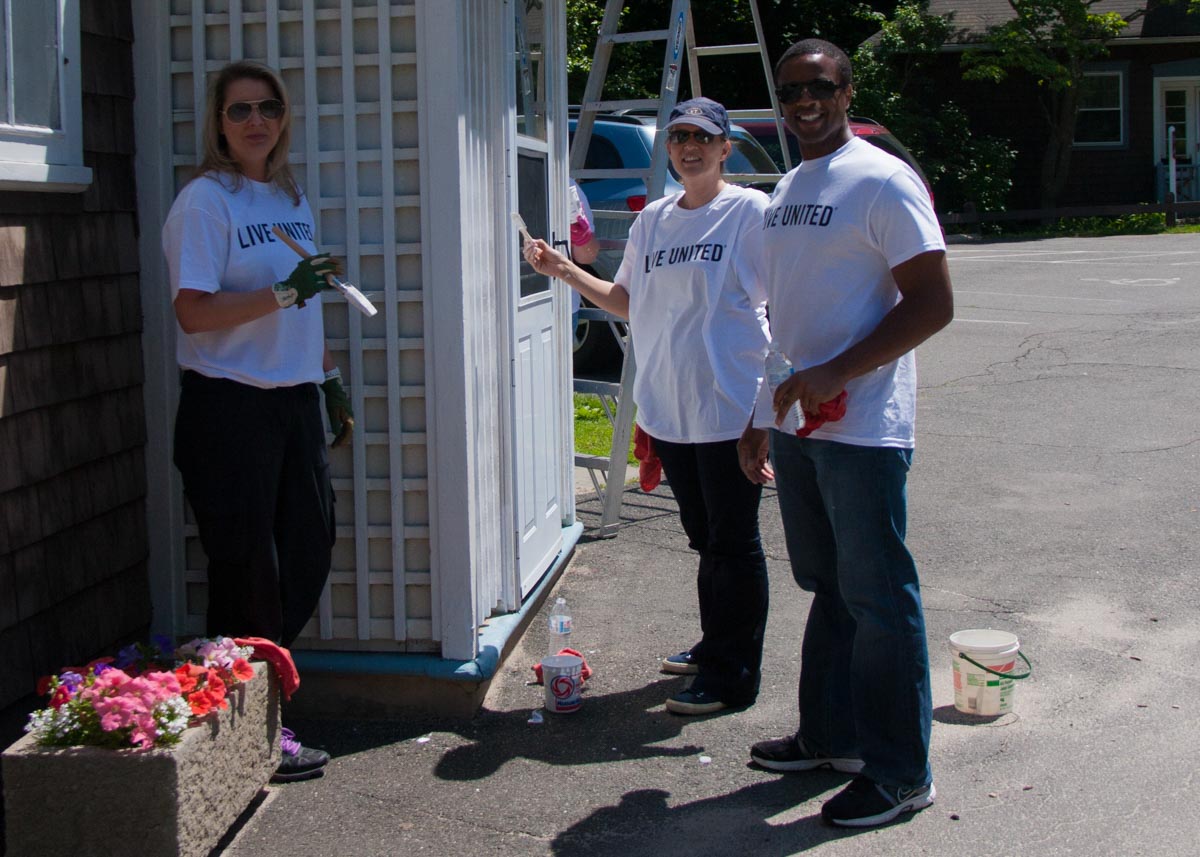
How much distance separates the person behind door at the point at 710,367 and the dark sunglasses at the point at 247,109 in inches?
49.7

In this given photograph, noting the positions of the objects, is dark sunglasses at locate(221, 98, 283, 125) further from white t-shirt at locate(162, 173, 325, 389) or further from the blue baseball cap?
the blue baseball cap

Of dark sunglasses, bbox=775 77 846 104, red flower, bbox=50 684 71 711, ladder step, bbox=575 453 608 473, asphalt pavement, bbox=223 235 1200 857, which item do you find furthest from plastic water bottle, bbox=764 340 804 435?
ladder step, bbox=575 453 608 473

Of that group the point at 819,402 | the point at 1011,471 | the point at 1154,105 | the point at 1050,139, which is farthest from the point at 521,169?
the point at 1154,105

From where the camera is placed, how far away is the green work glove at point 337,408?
4082 mm

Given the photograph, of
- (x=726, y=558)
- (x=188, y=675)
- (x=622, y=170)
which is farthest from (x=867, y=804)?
(x=622, y=170)

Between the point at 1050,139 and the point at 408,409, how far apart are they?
943 inches

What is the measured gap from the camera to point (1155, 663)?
15.5ft

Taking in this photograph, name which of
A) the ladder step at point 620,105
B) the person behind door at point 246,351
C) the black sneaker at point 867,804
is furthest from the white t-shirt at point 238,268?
the ladder step at point 620,105

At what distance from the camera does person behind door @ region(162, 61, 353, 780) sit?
3586mm

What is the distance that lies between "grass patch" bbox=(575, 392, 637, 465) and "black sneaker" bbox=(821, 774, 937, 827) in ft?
13.5

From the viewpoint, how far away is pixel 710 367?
169 inches

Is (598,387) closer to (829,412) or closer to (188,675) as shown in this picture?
(829,412)

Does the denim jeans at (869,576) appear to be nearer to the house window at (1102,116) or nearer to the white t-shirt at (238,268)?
the white t-shirt at (238,268)

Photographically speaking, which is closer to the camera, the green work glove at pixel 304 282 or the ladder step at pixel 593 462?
the green work glove at pixel 304 282
